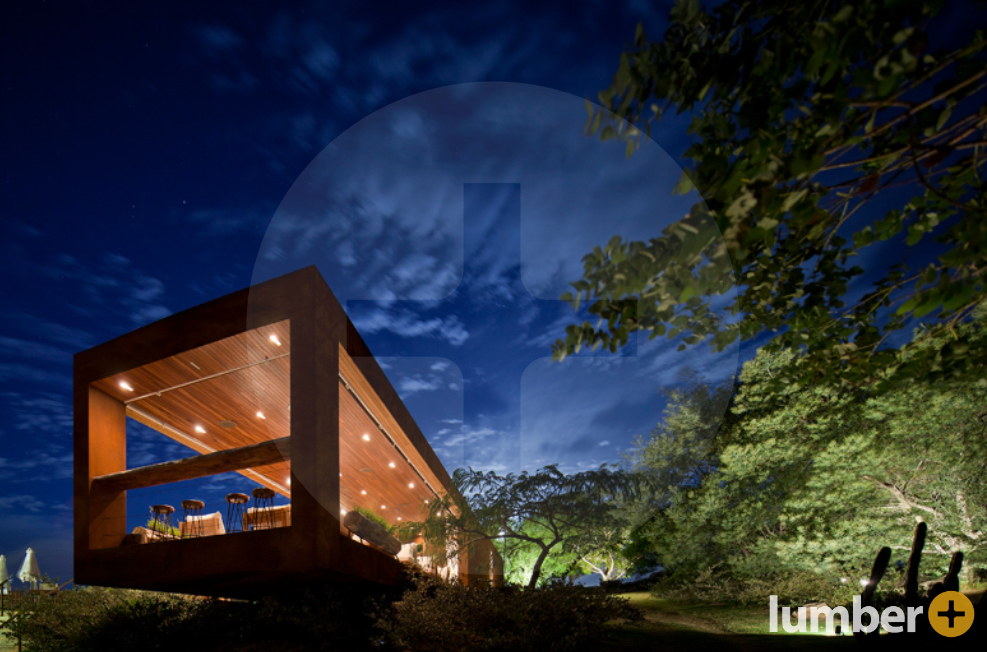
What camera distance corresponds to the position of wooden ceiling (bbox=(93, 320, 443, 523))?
851cm

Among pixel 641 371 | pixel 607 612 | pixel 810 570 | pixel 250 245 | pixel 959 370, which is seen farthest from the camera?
pixel 250 245

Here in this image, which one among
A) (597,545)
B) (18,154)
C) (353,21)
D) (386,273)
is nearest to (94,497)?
(386,273)

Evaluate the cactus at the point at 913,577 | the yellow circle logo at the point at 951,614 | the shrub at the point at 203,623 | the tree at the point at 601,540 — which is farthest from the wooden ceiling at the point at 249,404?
the yellow circle logo at the point at 951,614

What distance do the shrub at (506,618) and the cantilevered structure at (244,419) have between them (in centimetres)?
107

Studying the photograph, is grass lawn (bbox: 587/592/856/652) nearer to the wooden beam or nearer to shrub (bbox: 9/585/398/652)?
shrub (bbox: 9/585/398/652)

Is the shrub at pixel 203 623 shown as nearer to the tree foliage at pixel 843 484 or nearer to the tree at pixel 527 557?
the tree at pixel 527 557

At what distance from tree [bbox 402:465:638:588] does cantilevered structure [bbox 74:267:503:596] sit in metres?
0.77

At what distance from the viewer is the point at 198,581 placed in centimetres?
744

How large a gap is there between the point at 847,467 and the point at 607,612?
7527mm

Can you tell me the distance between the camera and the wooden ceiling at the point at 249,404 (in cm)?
851

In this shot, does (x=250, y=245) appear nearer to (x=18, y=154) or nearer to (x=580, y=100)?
(x=18, y=154)

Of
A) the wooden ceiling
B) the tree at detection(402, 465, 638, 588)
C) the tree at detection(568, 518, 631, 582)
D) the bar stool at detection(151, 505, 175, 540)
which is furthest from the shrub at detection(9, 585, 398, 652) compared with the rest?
the tree at detection(568, 518, 631, 582)

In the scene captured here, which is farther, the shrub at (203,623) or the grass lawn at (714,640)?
the shrub at (203,623)

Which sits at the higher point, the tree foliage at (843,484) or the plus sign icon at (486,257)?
the plus sign icon at (486,257)
